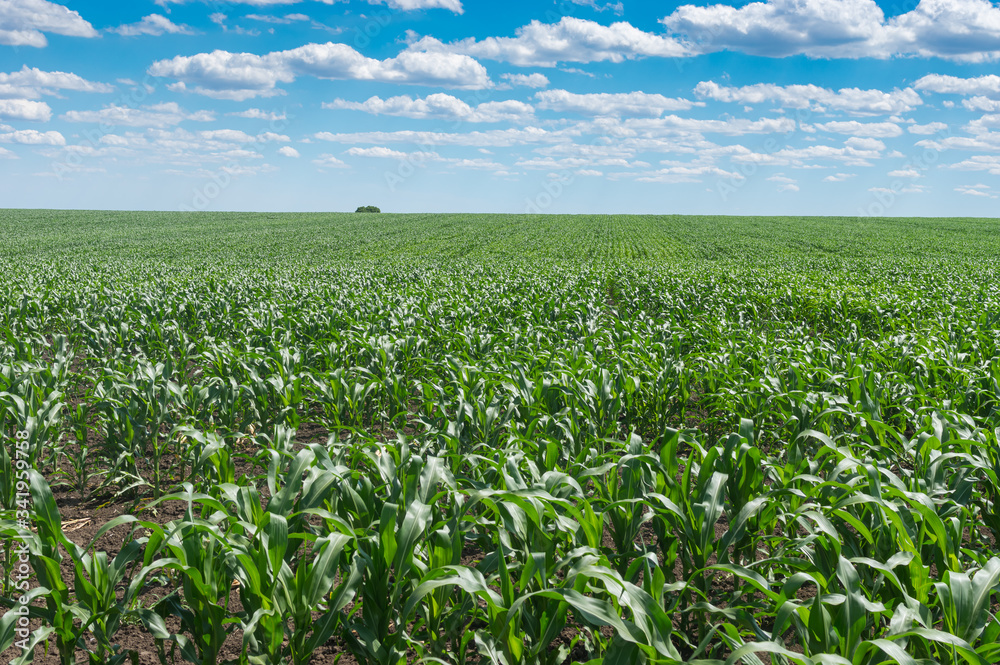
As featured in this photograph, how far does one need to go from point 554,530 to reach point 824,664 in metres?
1.31

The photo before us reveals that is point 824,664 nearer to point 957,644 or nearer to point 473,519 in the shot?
point 957,644

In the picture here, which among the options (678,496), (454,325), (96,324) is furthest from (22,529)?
(96,324)

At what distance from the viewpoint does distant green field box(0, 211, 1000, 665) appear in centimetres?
246

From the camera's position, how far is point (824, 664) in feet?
6.22

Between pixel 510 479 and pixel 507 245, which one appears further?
pixel 507 245

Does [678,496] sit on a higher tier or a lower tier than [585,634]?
higher

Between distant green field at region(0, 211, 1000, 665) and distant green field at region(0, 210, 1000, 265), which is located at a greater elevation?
distant green field at region(0, 210, 1000, 265)

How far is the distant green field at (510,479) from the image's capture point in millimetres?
2461

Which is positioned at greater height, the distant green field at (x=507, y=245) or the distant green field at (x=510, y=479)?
the distant green field at (x=507, y=245)

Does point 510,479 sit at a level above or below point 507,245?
below

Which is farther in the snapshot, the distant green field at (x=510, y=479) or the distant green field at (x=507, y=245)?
the distant green field at (x=507, y=245)

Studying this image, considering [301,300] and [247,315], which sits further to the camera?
[301,300]

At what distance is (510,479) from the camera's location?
3.09m

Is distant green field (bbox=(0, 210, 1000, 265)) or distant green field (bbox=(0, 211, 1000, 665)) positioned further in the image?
distant green field (bbox=(0, 210, 1000, 265))
